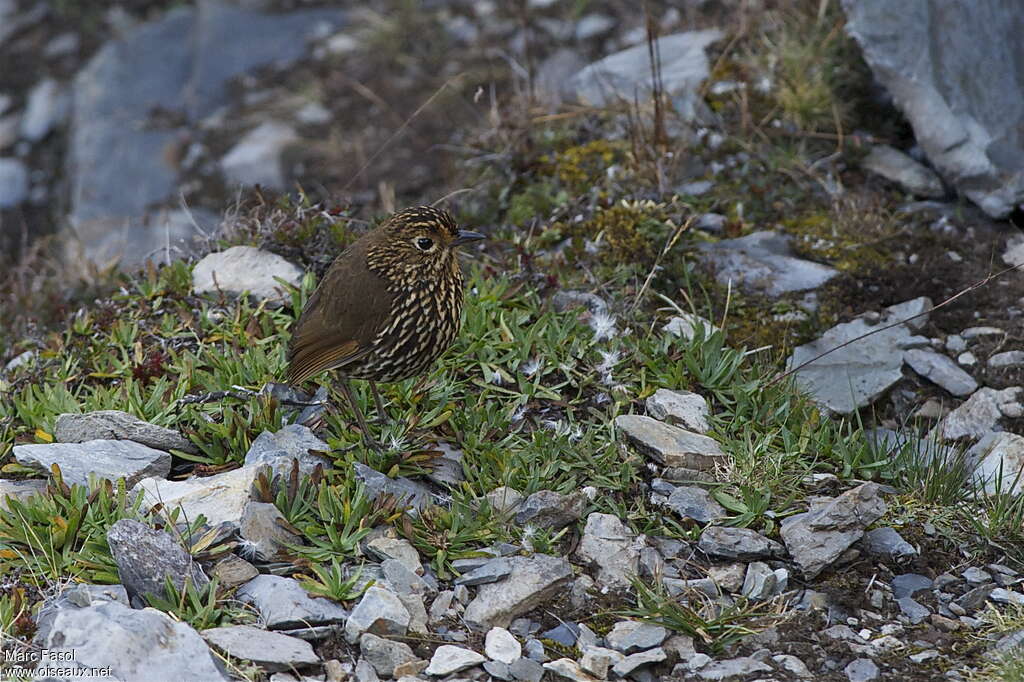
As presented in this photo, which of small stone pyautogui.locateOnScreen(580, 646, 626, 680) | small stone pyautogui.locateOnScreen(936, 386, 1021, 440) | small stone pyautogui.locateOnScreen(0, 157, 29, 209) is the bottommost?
small stone pyautogui.locateOnScreen(0, 157, 29, 209)

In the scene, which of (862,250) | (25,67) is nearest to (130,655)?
(862,250)

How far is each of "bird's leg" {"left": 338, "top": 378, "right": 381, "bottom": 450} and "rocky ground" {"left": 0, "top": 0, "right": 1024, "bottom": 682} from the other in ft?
0.24

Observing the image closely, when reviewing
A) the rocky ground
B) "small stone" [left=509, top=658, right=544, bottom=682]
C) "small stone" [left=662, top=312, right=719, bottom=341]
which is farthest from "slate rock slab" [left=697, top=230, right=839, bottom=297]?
"small stone" [left=509, top=658, right=544, bottom=682]

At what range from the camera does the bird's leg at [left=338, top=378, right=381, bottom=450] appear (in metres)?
5.21

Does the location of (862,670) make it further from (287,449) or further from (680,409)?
(287,449)

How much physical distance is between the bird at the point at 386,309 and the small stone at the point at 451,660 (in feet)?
4.30

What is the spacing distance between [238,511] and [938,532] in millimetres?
2947

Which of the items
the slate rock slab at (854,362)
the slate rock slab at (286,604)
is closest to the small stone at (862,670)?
the slate rock slab at (854,362)

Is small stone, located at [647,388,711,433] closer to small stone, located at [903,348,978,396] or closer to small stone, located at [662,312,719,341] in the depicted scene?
small stone, located at [662,312,719,341]

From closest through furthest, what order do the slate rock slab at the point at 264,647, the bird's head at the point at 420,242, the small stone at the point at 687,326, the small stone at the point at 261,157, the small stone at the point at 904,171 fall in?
the slate rock slab at the point at 264,647 → the bird's head at the point at 420,242 → the small stone at the point at 687,326 → the small stone at the point at 904,171 → the small stone at the point at 261,157

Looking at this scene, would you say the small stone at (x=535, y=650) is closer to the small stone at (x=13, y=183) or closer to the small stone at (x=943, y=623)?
the small stone at (x=943, y=623)

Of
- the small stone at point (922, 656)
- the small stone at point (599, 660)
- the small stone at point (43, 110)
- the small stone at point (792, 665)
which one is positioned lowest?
the small stone at point (43, 110)

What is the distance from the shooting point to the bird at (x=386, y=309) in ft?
17.1

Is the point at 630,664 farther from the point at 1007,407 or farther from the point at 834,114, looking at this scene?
the point at 834,114
